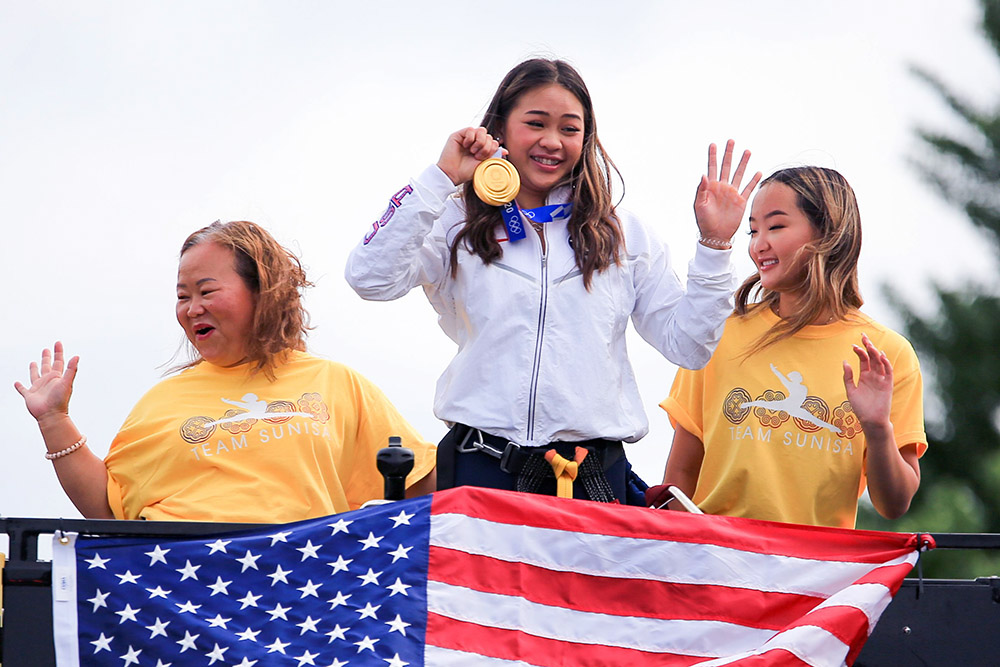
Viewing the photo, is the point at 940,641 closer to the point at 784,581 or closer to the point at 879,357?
the point at 784,581

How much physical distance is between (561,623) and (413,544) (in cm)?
44

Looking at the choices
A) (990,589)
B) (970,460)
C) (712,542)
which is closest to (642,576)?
(712,542)

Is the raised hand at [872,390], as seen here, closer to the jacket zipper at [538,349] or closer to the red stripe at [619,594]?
the red stripe at [619,594]

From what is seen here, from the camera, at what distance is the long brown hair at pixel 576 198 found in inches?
149

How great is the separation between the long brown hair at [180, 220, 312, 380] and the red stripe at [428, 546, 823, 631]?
52.4 inches

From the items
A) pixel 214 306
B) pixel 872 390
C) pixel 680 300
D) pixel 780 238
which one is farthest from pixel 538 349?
pixel 214 306

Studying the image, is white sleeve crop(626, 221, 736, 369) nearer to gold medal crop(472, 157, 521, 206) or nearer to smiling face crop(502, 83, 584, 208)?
smiling face crop(502, 83, 584, 208)

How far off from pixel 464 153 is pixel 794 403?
133cm

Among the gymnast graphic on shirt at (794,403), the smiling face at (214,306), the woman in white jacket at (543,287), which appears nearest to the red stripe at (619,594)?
the woman in white jacket at (543,287)

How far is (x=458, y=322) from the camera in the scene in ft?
12.6

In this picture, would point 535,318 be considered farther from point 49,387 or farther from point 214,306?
point 49,387

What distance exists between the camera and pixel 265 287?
4.37 m

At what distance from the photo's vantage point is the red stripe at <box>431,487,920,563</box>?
3.33 meters

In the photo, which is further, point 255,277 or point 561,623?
A: point 255,277
